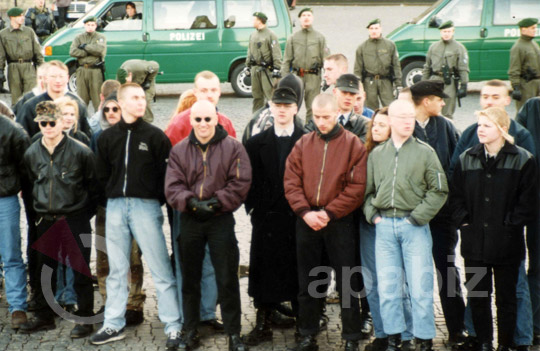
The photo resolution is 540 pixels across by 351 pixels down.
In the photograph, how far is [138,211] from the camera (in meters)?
6.95

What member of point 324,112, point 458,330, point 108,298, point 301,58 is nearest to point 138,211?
point 108,298

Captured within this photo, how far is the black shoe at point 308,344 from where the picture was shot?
22.2ft

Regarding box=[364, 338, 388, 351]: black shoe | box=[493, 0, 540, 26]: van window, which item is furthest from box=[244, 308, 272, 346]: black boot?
box=[493, 0, 540, 26]: van window

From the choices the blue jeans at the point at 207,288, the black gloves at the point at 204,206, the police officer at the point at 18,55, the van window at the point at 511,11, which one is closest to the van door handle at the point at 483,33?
the van window at the point at 511,11

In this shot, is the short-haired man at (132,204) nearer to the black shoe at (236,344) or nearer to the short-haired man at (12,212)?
the black shoe at (236,344)

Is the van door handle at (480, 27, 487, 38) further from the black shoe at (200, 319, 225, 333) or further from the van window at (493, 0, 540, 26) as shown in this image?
the black shoe at (200, 319, 225, 333)

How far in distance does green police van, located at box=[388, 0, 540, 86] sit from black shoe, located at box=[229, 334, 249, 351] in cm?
1188

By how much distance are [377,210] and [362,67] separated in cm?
873

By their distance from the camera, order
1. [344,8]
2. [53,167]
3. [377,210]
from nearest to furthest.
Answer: [377,210] → [53,167] → [344,8]

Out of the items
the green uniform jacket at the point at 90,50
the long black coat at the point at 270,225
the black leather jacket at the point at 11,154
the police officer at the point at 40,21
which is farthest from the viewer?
the police officer at the point at 40,21

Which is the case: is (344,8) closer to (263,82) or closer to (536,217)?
(263,82)

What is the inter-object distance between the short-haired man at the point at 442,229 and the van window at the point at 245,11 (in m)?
11.7

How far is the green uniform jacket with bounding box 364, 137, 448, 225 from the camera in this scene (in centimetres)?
643

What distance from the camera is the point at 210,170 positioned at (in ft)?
22.1
